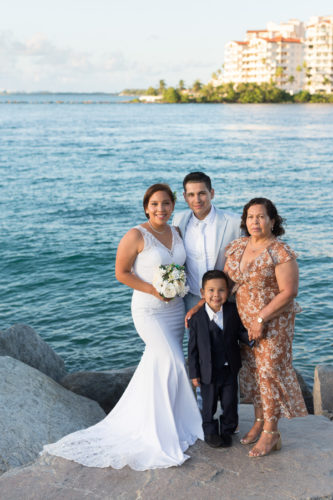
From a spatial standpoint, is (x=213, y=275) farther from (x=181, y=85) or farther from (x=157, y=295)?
(x=181, y=85)

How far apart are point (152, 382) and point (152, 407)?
0.73 feet

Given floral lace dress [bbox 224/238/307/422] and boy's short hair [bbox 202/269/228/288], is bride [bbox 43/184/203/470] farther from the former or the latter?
floral lace dress [bbox 224/238/307/422]

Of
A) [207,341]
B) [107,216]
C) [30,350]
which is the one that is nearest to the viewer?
[207,341]

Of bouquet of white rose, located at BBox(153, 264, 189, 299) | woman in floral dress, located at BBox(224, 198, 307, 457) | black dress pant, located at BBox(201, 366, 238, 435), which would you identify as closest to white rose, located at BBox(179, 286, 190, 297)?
bouquet of white rose, located at BBox(153, 264, 189, 299)

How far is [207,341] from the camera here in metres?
4.98

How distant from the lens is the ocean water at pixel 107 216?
11570 mm

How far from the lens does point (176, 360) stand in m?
5.22

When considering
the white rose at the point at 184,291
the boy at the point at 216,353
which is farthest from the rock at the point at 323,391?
the white rose at the point at 184,291

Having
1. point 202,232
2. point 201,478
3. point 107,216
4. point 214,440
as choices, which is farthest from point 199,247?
point 107,216

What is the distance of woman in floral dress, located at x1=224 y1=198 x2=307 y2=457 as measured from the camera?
15.6 feet

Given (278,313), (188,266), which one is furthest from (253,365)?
(188,266)

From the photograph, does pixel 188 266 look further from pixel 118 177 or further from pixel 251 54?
pixel 251 54

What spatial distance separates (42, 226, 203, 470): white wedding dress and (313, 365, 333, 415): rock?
2.55 meters

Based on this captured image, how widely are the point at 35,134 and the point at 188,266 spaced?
58.0 m
